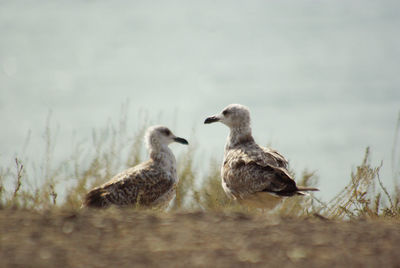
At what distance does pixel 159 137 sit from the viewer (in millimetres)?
8219

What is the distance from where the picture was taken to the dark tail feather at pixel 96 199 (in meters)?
6.82

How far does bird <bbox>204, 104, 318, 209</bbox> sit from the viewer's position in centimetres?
718

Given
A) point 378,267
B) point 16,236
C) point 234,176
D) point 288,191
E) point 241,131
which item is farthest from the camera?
point 241,131

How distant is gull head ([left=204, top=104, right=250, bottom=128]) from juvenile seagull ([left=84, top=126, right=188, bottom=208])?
1284 mm

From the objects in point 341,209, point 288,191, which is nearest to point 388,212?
point 341,209

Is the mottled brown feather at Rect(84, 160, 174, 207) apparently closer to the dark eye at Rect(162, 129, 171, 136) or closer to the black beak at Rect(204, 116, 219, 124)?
the dark eye at Rect(162, 129, 171, 136)

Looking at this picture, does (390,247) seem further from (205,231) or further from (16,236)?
(16,236)

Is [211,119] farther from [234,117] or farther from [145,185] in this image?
[145,185]

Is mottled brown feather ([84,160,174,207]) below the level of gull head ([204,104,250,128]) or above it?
below

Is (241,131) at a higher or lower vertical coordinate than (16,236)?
higher

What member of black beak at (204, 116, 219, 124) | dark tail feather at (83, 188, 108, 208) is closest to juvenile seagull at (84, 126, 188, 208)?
dark tail feather at (83, 188, 108, 208)

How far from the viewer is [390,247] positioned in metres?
4.00

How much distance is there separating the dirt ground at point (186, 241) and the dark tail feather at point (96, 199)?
2257 millimetres

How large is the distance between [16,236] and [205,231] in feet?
4.80
